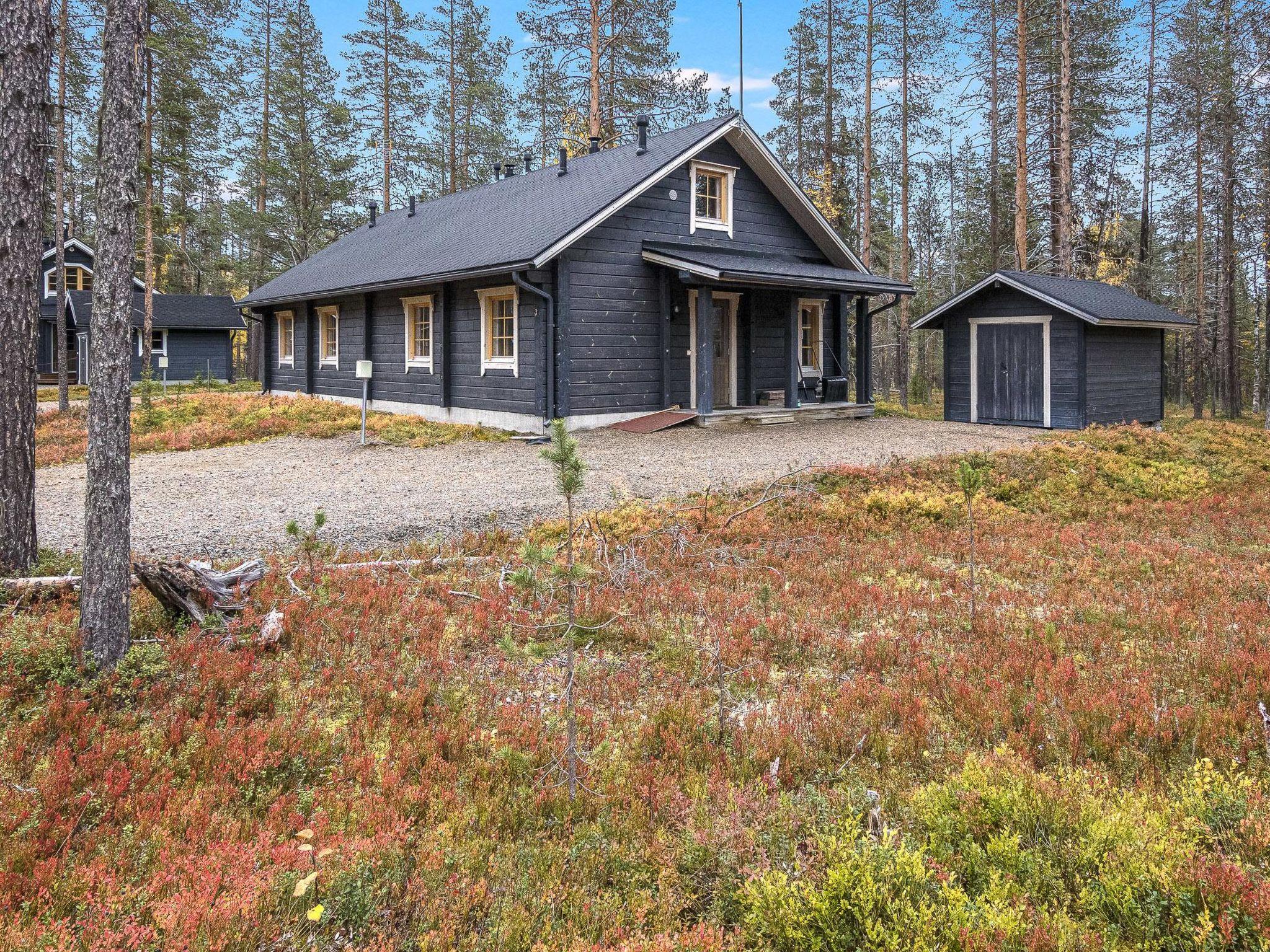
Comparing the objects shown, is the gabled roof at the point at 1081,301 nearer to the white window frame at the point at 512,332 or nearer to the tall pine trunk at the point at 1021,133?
the tall pine trunk at the point at 1021,133

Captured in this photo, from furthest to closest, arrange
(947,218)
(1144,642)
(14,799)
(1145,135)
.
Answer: (947,218)
(1145,135)
(1144,642)
(14,799)

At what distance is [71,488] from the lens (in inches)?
417

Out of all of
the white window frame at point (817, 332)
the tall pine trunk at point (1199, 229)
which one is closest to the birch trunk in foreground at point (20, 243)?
the white window frame at point (817, 332)

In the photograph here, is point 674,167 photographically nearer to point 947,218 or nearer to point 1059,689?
point 1059,689

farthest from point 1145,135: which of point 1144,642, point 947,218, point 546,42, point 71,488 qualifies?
point 71,488

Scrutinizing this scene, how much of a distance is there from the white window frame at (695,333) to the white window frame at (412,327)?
5.60 meters

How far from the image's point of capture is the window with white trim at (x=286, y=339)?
25.0m

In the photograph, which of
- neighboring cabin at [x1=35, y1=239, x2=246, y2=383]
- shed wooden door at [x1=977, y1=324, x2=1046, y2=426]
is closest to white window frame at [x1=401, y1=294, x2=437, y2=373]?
shed wooden door at [x1=977, y1=324, x2=1046, y2=426]

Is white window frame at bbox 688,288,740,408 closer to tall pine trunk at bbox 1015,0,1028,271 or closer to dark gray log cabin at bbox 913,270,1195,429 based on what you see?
dark gray log cabin at bbox 913,270,1195,429

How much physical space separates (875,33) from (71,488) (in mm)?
25226

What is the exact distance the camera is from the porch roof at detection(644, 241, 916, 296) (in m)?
15.0

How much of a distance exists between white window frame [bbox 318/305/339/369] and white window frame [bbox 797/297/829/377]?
40.6 feet

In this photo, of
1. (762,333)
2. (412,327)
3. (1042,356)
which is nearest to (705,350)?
(762,333)

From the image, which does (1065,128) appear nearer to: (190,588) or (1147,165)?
(1147,165)
